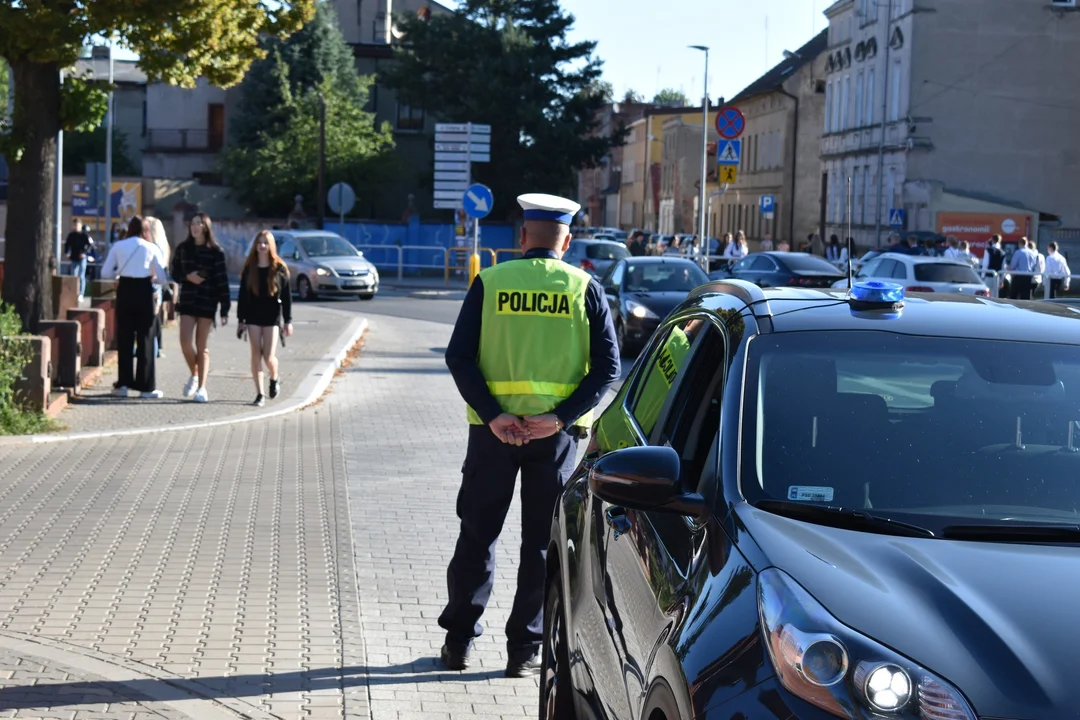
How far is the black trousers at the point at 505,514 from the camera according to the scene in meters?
5.91

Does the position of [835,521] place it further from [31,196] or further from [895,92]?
[895,92]

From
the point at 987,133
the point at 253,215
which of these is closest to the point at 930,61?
the point at 987,133

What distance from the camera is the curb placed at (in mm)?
12141

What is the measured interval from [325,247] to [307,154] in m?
21.0

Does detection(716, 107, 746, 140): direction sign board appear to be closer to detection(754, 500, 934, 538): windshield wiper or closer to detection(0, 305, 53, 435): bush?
detection(0, 305, 53, 435): bush

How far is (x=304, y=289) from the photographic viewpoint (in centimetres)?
3934

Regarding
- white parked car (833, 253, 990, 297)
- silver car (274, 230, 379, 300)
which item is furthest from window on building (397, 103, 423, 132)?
white parked car (833, 253, 990, 297)

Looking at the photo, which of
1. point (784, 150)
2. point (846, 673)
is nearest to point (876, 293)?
point (846, 673)

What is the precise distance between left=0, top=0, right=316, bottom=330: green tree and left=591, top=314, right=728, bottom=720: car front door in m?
12.0

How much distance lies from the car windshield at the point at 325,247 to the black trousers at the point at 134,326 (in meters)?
24.4

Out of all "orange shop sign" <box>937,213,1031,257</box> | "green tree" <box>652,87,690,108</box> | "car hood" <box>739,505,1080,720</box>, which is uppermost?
"green tree" <box>652,87,690,108</box>

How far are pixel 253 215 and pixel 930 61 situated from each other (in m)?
27.9

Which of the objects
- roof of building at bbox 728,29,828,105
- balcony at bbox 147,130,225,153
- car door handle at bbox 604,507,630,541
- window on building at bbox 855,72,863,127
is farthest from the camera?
roof of building at bbox 728,29,828,105

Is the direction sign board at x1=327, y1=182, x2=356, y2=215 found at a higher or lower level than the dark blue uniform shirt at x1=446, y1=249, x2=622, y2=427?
higher
